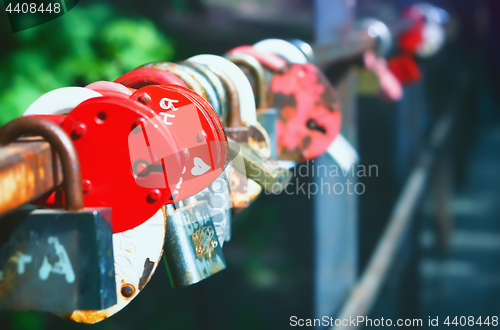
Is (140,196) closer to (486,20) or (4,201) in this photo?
(4,201)

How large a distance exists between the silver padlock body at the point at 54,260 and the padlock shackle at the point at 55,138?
0.02 m

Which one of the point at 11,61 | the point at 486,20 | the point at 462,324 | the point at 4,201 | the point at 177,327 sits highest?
the point at 4,201

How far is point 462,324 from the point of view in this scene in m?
2.61

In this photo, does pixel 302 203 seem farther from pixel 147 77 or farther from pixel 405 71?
pixel 147 77

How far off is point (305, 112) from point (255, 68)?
0.11 m

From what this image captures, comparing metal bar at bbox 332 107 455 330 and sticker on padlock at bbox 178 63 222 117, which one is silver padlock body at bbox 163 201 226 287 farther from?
metal bar at bbox 332 107 455 330

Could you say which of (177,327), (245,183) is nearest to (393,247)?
(177,327)

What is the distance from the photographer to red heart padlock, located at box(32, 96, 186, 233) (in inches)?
10.7

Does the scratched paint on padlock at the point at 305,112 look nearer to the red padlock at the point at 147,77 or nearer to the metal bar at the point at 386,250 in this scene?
the red padlock at the point at 147,77

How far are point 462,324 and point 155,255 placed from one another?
2635 millimetres

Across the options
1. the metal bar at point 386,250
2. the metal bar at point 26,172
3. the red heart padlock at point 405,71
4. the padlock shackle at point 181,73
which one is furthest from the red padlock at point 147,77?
the red heart padlock at point 405,71

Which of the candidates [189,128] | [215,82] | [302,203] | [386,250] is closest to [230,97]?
[215,82]

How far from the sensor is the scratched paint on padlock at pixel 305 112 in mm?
604

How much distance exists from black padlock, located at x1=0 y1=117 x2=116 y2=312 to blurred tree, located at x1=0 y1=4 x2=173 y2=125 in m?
0.92
